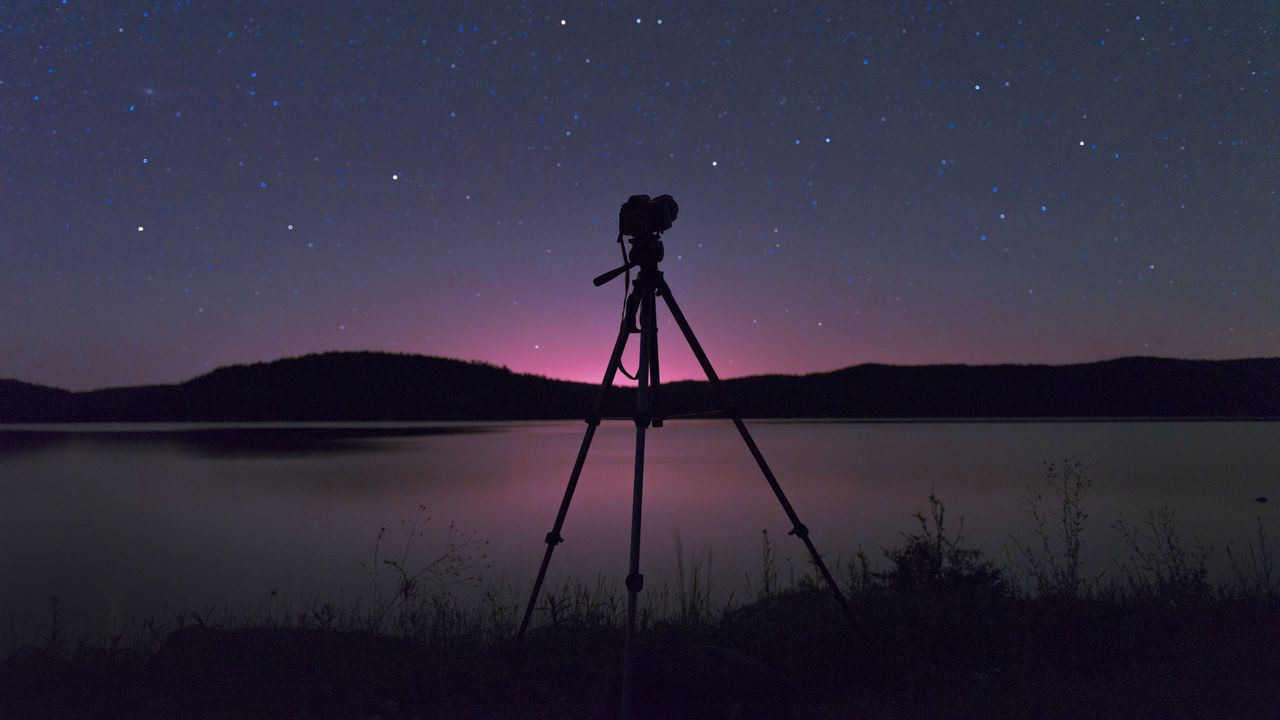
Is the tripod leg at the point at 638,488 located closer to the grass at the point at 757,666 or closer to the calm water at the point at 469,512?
the grass at the point at 757,666

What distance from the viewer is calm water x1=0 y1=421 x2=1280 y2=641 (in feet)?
42.4

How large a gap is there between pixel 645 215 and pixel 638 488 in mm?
1881

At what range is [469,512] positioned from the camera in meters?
21.6

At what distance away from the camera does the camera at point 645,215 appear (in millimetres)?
4398

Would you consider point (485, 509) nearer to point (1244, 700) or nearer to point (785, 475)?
point (785, 475)

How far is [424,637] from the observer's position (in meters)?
5.48

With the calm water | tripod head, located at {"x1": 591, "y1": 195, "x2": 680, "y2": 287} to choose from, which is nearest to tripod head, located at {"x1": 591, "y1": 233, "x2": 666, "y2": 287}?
tripod head, located at {"x1": 591, "y1": 195, "x2": 680, "y2": 287}

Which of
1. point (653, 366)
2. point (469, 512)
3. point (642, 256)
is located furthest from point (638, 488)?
point (469, 512)

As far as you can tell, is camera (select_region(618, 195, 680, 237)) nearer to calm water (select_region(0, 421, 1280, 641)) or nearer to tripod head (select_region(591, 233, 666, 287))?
tripod head (select_region(591, 233, 666, 287))

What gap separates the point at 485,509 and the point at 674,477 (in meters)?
12.2

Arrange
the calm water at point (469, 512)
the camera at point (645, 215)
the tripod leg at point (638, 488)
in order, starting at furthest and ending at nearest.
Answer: the calm water at point (469, 512) → the camera at point (645, 215) → the tripod leg at point (638, 488)

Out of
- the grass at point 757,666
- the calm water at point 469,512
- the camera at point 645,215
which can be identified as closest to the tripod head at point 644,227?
the camera at point 645,215

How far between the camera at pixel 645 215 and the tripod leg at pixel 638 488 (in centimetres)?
44

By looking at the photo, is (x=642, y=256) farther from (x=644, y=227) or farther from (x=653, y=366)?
(x=653, y=366)
